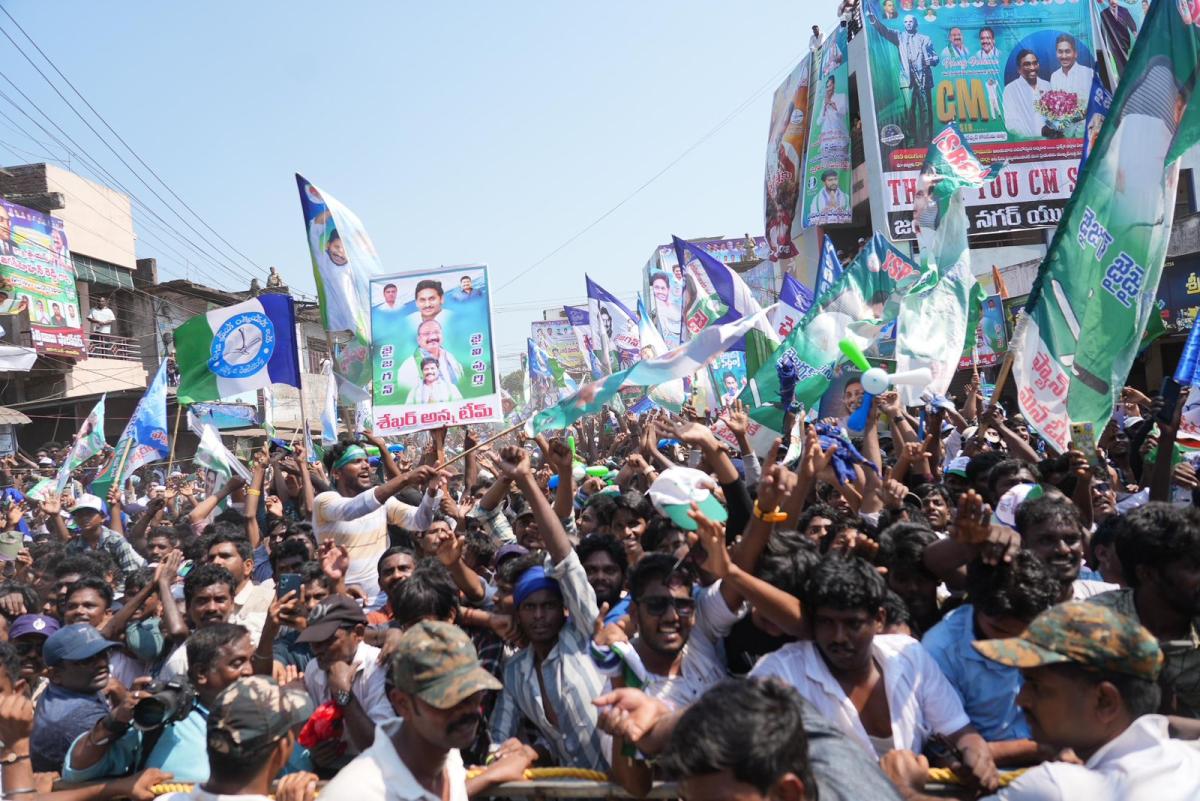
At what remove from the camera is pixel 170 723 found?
3.39m

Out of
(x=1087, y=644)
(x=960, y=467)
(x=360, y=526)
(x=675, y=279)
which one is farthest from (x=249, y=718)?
(x=675, y=279)

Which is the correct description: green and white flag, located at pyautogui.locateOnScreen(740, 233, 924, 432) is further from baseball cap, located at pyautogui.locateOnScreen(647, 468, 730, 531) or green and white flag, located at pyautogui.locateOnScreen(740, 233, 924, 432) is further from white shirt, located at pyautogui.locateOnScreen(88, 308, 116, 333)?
white shirt, located at pyautogui.locateOnScreen(88, 308, 116, 333)

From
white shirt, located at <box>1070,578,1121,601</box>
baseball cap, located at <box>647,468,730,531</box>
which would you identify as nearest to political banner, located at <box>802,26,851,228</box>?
white shirt, located at <box>1070,578,1121,601</box>

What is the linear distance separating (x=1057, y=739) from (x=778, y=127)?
112ft

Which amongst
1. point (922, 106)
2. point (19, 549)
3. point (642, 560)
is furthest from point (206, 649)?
point (922, 106)

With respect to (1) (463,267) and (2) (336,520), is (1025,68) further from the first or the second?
(2) (336,520)

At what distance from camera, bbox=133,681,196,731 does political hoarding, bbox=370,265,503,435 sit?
487 cm

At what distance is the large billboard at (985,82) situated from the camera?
2847 cm

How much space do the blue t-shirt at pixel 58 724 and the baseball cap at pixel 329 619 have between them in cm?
88

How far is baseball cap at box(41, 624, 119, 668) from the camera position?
12.2 feet

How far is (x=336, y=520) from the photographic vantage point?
6.15 meters

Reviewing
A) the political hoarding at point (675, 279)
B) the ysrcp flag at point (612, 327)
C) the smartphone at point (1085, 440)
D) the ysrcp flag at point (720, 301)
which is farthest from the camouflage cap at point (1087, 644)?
the ysrcp flag at point (612, 327)

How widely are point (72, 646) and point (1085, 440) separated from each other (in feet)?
17.0

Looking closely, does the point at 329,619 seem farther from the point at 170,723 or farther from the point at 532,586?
the point at 532,586
